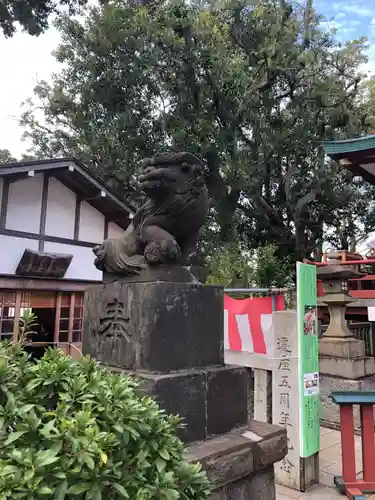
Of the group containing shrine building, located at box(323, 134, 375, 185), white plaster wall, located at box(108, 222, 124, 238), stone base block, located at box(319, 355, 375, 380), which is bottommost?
stone base block, located at box(319, 355, 375, 380)

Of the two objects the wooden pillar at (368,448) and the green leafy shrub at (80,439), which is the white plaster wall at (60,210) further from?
the green leafy shrub at (80,439)

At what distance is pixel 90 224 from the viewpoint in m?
9.70

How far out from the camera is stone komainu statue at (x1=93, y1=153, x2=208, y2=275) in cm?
274

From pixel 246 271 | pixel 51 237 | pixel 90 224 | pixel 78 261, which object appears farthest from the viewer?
pixel 246 271

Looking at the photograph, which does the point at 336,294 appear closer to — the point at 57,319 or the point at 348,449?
the point at 348,449

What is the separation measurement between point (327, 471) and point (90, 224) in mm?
7373

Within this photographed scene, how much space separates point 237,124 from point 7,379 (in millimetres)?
14158

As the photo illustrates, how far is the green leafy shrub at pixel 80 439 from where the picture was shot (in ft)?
3.98

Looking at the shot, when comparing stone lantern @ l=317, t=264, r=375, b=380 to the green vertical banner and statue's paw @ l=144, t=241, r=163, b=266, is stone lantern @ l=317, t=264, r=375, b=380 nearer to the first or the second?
the green vertical banner

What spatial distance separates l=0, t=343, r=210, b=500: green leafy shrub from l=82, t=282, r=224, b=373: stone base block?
→ 0.77 m

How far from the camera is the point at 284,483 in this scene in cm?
399

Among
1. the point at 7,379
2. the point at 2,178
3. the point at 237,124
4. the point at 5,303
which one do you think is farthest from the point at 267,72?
the point at 7,379

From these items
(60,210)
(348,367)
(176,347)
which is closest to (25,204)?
(60,210)

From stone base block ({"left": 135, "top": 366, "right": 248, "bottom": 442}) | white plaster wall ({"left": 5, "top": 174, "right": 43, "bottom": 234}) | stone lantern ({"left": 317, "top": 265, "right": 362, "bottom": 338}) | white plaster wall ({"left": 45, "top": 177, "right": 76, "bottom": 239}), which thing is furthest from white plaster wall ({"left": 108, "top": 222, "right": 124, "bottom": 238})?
stone base block ({"left": 135, "top": 366, "right": 248, "bottom": 442})
